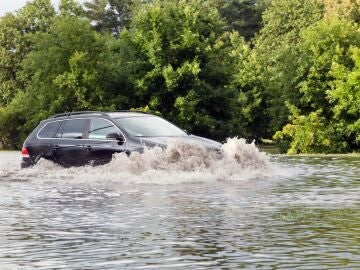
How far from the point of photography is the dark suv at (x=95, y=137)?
22.8m

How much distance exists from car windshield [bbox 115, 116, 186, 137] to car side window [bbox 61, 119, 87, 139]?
927 millimetres

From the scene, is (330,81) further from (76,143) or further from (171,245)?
(171,245)

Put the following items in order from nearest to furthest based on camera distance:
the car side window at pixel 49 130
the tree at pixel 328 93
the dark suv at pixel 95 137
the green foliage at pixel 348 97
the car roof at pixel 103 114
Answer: the dark suv at pixel 95 137 < the car roof at pixel 103 114 < the car side window at pixel 49 130 < the green foliage at pixel 348 97 < the tree at pixel 328 93

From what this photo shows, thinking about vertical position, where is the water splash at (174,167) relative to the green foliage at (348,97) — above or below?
below

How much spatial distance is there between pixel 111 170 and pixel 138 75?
4571 cm

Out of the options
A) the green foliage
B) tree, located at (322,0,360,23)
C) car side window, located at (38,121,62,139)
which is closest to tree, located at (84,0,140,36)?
tree, located at (322,0,360,23)

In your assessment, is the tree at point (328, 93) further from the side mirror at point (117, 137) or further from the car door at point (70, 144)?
the side mirror at point (117, 137)

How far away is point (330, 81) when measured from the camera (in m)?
62.3

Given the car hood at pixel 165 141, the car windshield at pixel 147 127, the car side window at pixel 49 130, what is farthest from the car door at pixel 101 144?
the car side window at pixel 49 130

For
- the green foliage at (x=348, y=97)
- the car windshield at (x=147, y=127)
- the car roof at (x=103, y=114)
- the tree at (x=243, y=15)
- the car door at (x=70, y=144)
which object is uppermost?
the tree at (x=243, y=15)

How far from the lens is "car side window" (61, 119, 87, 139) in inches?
936

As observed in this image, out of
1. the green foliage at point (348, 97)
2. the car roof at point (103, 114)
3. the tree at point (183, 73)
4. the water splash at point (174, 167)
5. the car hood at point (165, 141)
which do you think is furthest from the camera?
the tree at point (183, 73)

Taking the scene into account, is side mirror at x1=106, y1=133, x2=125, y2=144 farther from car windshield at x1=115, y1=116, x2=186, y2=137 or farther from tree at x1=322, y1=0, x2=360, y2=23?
tree at x1=322, y1=0, x2=360, y2=23

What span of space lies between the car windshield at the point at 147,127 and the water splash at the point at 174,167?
1.01m
